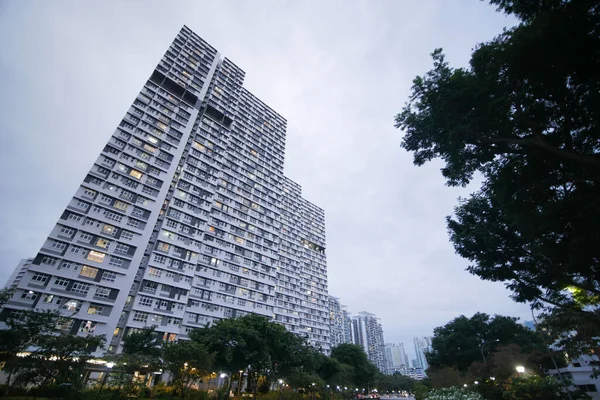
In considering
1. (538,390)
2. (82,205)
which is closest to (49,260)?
(82,205)

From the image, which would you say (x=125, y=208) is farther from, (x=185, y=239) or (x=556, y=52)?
(x=556, y=52)

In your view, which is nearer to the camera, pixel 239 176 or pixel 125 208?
pixel 125 208

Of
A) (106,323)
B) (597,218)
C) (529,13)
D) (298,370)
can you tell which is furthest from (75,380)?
(529,13)

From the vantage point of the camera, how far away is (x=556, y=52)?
357 inches

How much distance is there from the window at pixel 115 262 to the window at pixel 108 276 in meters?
Result: 1.13

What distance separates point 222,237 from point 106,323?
2363 cm

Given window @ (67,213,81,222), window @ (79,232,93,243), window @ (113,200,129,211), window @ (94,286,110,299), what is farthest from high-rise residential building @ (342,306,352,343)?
window @ (67,213,81,222)

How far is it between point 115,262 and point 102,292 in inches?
166

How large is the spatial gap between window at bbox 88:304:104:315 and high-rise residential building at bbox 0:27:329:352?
116 mm

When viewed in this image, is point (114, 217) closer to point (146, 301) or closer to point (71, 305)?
point (71, 305)

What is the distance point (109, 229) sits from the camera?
135 feet

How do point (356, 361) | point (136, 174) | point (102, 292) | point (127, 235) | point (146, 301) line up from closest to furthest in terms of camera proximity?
point (102, 292)
point (146, 301)
point (127, 235)
point (136, 174)
point (356, 361)

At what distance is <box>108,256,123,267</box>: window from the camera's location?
130 ft

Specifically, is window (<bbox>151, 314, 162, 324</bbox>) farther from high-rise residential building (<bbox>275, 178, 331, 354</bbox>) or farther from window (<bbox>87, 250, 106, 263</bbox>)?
high-rise residential building (<bbox>275, 178, 331, 354</bbox>)
